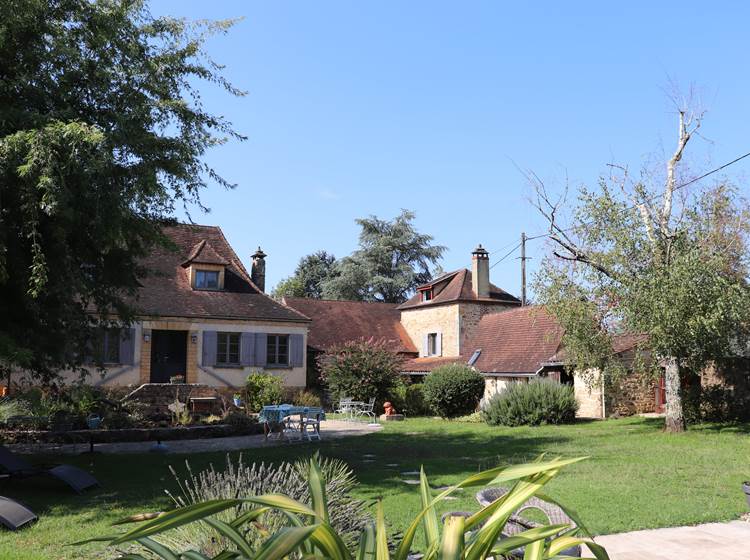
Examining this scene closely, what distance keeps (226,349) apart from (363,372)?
205 inches

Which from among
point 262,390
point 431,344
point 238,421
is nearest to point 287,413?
point 238,421

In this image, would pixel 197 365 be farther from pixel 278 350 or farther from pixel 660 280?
pixel 660 280

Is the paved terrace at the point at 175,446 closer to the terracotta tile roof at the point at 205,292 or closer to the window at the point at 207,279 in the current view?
the terracotta tile roof at the point at 205,292

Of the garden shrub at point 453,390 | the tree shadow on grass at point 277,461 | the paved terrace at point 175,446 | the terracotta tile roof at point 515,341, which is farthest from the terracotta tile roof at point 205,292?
the tree shadow on grass at point 277,461

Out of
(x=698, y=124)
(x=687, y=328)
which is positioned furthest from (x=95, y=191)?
(x=698, y=124)

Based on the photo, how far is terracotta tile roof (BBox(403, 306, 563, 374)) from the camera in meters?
24.5

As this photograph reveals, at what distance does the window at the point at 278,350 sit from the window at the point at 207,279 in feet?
9.58

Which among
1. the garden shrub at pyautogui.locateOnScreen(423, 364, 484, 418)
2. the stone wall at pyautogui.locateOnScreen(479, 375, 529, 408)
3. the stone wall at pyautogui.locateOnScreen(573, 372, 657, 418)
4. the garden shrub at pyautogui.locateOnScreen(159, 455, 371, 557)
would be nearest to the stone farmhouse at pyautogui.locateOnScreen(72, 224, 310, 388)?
the garden shrub at pyautogui.locateOnScreen(423, 364, 484, 418)

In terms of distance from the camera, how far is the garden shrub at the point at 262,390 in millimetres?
24828

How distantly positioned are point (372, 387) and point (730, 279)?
12215 millimetres

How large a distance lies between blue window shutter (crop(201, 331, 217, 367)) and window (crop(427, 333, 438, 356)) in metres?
11.1

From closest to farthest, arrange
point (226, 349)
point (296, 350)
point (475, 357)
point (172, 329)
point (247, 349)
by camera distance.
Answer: point (172, 329) → point (226, 349) → point (247, 349) → point (296, 350) → point (475, 357)

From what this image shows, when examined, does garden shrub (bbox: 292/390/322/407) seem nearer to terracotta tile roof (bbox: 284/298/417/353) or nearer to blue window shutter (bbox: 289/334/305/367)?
blue window shutter (bbox: 289/334/305/367)

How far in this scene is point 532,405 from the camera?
2003 centimetres
